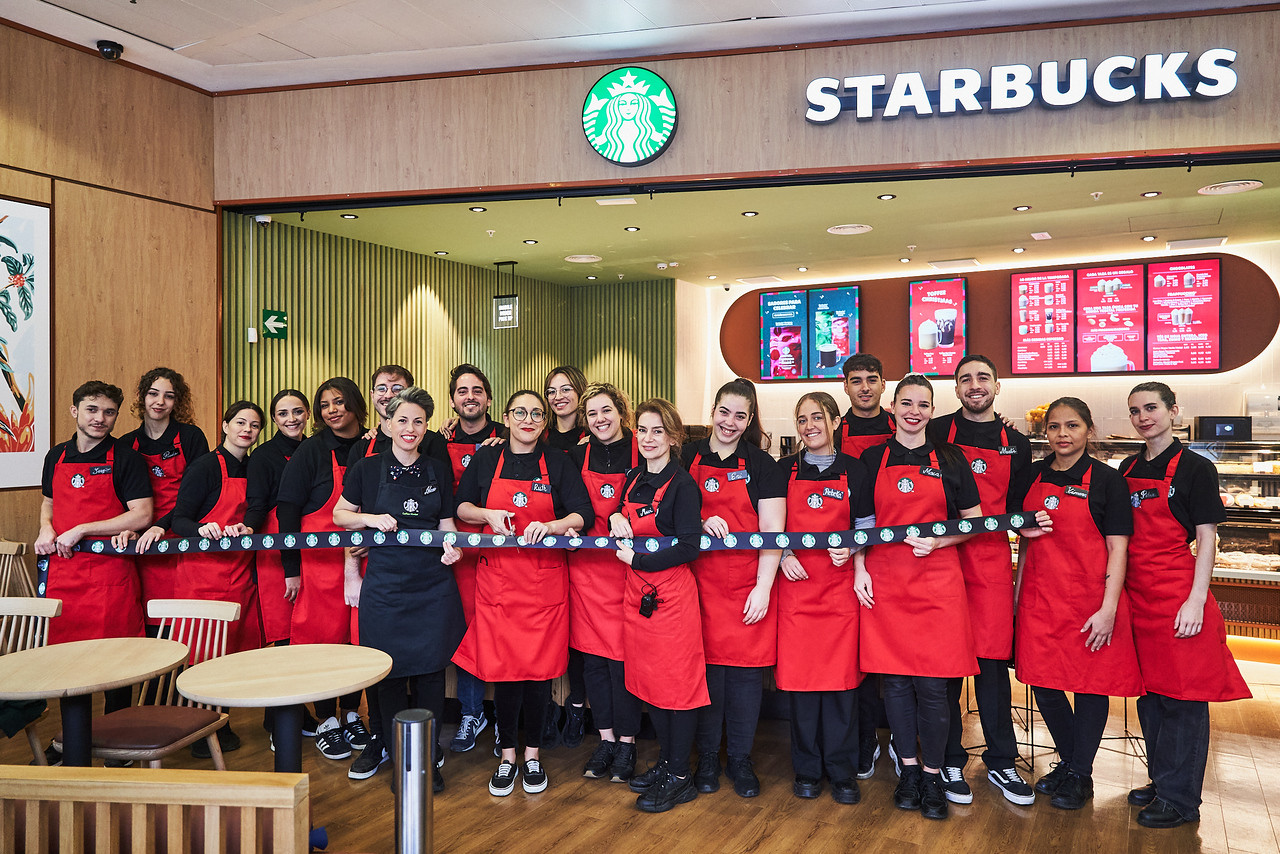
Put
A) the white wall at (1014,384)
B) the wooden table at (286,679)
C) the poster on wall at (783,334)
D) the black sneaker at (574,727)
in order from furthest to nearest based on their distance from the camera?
the poster on wall at (783,334) → the white wall at (1014,384) → the black sneaker at (574,727) → the wooden table at (286,679)

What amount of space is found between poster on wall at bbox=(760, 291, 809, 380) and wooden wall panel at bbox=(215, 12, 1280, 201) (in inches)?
169

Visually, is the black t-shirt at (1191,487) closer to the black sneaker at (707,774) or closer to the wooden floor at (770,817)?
the wooden floor at (770,817)

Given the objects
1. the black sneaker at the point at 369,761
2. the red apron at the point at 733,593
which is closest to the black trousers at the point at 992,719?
the red apron at the point at 733,593

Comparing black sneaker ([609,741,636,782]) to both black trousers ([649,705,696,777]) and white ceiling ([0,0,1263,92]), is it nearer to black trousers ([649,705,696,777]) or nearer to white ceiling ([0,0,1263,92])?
black trousers ([649,705,696,777])

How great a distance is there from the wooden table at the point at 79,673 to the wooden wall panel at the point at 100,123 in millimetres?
3334

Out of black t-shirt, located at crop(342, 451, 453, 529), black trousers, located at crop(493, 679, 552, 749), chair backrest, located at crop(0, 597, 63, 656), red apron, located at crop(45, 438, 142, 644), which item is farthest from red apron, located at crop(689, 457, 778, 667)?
red apron, located at crop(45, 438, 142, 644)

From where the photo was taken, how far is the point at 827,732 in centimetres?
341

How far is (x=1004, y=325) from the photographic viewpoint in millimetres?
8141

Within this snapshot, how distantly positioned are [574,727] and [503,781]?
63cm

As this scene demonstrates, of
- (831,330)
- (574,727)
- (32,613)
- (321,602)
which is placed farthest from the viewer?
(831,330)

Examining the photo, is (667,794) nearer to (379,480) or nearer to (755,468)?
(755,468)

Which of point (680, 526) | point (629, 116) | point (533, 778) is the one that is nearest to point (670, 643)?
point (680, 526)

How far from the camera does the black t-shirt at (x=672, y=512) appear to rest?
126 inches

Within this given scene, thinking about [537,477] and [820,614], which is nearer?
[820,614]
